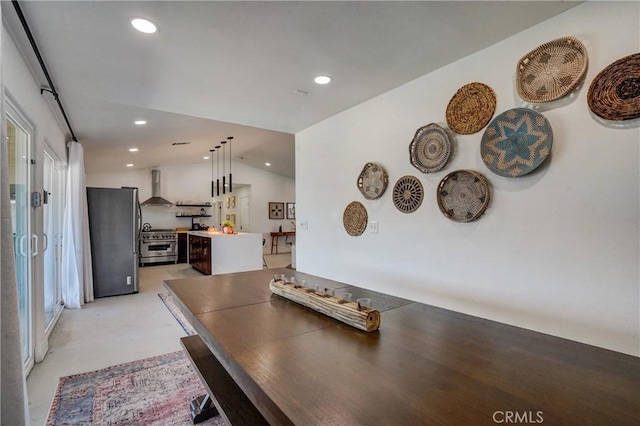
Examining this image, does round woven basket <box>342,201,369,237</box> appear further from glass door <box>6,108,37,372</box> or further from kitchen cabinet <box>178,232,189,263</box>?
kitchen cabinet <box>178,232,189,263</box>

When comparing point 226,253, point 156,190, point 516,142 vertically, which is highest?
point 156,190

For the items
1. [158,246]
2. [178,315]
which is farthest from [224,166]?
[178,315]

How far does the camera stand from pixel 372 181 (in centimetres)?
300

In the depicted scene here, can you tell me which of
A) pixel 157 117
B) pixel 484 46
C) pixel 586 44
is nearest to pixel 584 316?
pixel 586 44

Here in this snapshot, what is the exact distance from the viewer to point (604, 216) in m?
1.60

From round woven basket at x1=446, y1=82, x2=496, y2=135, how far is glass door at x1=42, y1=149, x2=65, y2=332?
4048 millimetres

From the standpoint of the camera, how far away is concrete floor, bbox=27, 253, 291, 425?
7.95 feet

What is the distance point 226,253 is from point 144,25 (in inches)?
201

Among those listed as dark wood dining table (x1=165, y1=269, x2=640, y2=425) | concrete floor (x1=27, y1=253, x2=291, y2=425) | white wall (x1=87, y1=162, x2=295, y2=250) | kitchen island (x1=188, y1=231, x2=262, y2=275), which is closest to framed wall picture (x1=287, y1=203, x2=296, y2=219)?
white wall (x1=87, y1=162, x2=295, y2=250)

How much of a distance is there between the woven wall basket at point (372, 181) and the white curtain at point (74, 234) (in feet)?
12.9

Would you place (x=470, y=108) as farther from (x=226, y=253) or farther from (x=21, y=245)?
(x=226, y=253)

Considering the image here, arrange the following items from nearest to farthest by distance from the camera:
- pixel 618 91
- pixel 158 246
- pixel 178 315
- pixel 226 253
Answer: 1. pixel 618 91
2. pixel 178 315
3. pixel 226 253
4. pixel 158 246

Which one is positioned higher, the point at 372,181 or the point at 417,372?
the point at 372,181

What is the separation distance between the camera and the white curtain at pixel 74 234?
4.21m
